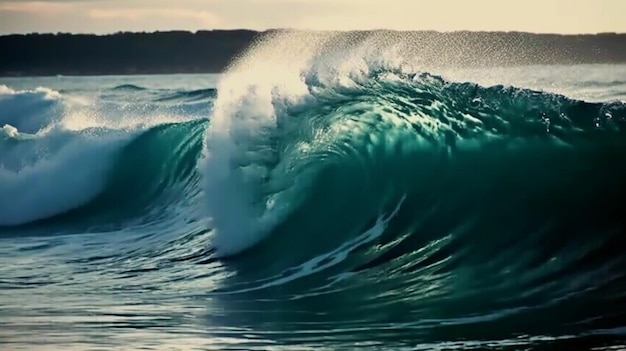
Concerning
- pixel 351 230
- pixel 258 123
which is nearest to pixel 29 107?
pixel 258 123

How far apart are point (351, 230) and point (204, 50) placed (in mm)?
4020

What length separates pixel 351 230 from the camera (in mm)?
5340

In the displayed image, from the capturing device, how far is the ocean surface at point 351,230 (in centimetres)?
415

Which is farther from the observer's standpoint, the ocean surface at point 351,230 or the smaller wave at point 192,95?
the smaller wave at point 192,95

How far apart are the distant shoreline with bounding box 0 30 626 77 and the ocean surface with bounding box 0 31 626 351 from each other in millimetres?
285

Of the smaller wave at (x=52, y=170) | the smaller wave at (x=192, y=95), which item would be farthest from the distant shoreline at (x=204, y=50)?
the smaller wave at (x=52, y=170)

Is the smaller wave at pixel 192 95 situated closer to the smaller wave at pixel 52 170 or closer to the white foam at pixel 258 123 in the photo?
the smaller wave at pixel 52 170

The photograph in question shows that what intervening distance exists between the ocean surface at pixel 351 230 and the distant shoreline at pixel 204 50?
11.2 inches

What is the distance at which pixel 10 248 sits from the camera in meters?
6.21

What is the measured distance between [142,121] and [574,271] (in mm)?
5150

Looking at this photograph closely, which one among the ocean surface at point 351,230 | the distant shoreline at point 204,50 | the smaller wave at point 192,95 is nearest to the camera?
the ocean surface at point 351,230

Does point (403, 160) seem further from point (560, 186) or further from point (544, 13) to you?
point (544, 13)

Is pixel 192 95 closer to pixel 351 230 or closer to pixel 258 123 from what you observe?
pixel 258 123

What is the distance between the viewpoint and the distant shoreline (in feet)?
23.4
